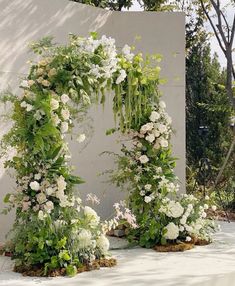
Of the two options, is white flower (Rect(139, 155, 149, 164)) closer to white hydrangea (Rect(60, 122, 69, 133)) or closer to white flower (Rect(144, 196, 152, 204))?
white flower (Rect(144, 196, 152, 204))

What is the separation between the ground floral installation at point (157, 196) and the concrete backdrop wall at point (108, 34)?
2.30ft

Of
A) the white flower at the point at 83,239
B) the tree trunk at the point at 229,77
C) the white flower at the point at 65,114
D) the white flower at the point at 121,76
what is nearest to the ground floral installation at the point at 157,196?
the white flower at the point at 121,76

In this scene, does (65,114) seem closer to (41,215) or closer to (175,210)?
(41,215)

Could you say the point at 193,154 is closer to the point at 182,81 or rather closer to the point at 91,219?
the point at 182,81

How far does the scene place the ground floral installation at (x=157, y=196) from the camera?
5145 millimetres

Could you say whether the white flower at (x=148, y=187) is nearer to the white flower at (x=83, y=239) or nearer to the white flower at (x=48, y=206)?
the white flower at (x=83, y=239)

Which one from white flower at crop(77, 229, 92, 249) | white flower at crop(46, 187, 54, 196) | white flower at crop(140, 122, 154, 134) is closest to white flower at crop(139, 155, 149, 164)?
white flower at crop(140, 122, 154, 134)

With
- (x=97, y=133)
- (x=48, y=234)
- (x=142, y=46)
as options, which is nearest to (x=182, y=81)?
(x=142, y=46)

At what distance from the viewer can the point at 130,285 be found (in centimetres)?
374

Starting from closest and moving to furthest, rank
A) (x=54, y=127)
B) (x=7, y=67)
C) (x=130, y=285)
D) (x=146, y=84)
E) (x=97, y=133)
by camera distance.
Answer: (x=130, y=285), (x=54, y=127), (x=146, y=84), (x=7, y=67), (x=97, y=133)

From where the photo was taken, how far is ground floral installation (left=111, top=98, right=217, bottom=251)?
5.14m

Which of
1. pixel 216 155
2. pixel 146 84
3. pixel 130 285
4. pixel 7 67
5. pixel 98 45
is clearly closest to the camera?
pixel 130 285

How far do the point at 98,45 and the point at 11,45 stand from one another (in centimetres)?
142

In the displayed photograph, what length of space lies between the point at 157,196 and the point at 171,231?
411 millimetres
